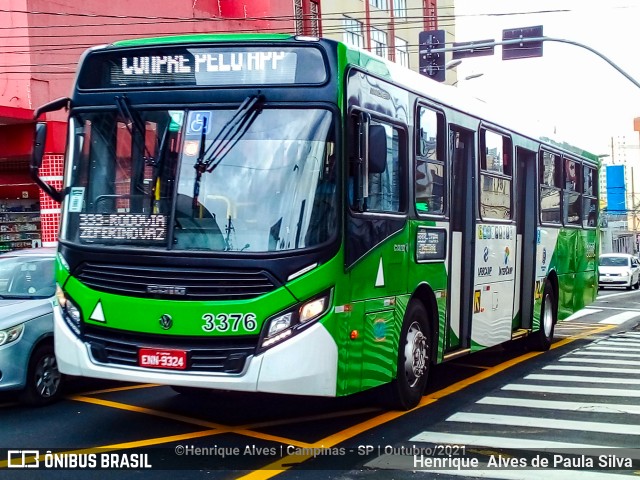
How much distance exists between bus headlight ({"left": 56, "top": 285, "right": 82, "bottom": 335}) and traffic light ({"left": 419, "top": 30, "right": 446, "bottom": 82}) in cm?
1615

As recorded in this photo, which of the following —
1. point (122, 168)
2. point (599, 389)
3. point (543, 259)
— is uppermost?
point (122, 168)

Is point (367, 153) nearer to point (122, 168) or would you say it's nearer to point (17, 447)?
point (122, 168)

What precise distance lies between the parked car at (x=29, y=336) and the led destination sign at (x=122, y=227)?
185 centimetres

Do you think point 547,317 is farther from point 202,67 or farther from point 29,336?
point 202,67

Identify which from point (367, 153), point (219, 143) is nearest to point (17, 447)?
point (219, 143)

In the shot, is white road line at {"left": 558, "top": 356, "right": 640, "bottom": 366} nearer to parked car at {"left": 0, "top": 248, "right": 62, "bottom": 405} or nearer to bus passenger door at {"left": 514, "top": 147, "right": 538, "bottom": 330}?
bus passenger door at {"left": 514, "top": 147, "right": 538, "bottom": 330}

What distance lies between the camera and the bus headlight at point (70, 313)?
7.61 meters

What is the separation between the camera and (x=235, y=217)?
282 inches

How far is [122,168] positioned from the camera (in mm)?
7582

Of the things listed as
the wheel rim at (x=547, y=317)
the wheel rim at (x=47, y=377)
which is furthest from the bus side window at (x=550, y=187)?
the wheel rim at (x=47, y=377)

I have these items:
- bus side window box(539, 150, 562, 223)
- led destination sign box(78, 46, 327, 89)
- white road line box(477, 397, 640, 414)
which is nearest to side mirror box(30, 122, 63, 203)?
led destination sign box(78, 46, 327, 89)

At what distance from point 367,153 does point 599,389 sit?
189 inches

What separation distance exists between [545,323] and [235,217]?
8.32 meters

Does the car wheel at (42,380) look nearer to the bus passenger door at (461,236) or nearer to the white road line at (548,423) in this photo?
the white road line at (548,423)
